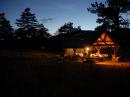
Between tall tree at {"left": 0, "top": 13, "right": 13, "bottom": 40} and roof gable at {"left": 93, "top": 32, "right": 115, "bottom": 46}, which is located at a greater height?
tall tree at {"left": 0, "top": 13, "right": 13, "bottom": 40}

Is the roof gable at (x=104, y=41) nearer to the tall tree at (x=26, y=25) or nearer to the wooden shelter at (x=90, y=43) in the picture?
the wooden shelter at (x=90, y=43)

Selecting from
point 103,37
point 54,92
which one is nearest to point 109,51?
point 103,37

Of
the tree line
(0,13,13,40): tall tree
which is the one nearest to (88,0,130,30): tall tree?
the tree line

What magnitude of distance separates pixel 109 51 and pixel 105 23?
29.1ft

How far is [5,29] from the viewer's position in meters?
63.3

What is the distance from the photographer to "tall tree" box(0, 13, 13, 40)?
202ft

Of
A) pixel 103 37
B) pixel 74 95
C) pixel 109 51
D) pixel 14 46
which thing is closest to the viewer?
pixel 74 95

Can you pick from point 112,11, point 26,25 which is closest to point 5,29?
point 26,25

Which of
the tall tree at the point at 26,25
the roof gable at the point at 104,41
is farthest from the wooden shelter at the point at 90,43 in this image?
the tall tree at the point at 26,25

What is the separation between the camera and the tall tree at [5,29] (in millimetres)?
61441

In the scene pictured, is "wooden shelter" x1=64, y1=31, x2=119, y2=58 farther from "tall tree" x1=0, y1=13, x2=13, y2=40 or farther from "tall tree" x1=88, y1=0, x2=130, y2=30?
"tall tree" x1=0, y1=13, x2=13, y2=40

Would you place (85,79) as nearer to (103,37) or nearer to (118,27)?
(103,37)

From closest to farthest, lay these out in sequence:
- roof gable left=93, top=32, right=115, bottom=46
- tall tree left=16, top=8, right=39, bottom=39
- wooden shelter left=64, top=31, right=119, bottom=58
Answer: wooden shelter left=64, top=31, right=119, bottom=58 < roof gable left=93, top=32, right=115, bottom=46 < tall tree left=16, top=8, right=39, bottom=39

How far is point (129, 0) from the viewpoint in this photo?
4341 centimetres
